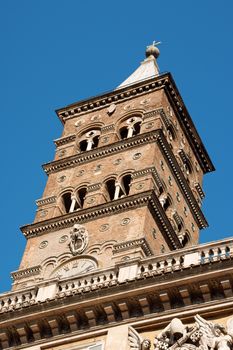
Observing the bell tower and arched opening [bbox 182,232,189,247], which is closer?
the bell tower

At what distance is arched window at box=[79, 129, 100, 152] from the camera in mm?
49156

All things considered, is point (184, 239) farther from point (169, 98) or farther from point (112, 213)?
point (169, 98)

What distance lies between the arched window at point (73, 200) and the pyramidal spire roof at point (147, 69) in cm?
837

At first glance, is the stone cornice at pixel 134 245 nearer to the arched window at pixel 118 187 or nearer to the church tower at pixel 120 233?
the church tower at pixel 120 233

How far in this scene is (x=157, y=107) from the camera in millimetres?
48250

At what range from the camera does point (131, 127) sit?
48344 millimetres

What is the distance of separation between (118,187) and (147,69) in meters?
12.6

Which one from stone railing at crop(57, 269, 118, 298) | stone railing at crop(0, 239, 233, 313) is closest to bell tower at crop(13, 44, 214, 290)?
stone railing at crop(0, 239, 233, 313)

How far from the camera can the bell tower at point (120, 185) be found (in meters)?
41.2

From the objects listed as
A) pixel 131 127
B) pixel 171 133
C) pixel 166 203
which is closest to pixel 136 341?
pixel 166 203

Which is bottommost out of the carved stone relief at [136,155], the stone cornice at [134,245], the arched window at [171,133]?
the stone cornice at [134,245]

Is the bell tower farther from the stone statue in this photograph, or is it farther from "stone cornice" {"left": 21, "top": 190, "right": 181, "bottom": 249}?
the stone statue

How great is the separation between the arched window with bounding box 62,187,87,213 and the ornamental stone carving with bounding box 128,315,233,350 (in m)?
19.5

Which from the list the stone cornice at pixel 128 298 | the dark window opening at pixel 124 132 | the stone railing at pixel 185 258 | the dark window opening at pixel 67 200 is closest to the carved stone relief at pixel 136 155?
the dark window opening at pixel 124 132
